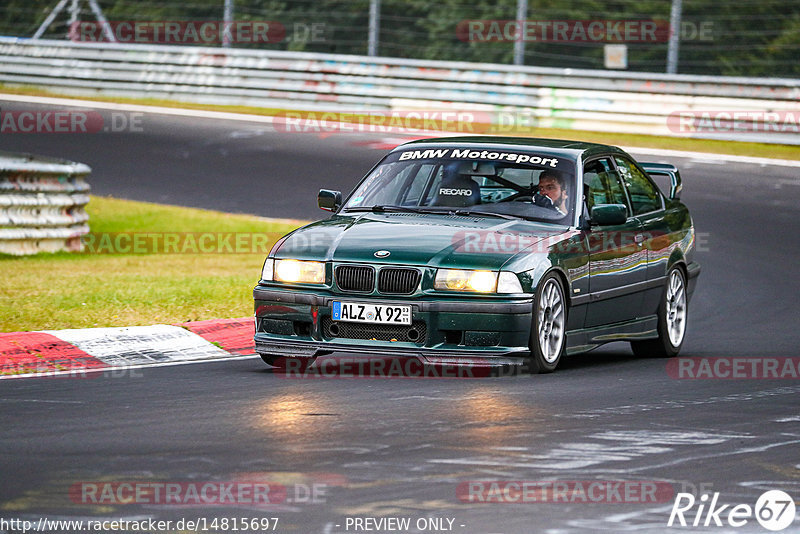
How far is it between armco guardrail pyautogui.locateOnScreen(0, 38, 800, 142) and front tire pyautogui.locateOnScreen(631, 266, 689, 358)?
39.8 feet

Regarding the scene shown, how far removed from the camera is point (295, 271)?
927cm

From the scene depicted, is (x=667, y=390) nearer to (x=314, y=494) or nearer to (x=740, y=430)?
(x=740, y=430)

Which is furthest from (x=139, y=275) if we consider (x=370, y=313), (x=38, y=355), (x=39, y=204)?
(x=370, y=313)

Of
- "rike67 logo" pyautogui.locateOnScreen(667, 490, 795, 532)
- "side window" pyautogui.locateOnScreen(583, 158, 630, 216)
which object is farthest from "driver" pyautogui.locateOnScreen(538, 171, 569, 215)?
"rike67 logo" pyautogui.locateOnScreen(667, 490, 795, 532)

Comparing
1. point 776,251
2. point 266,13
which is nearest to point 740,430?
point 776,251

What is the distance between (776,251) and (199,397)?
9657 millimetres

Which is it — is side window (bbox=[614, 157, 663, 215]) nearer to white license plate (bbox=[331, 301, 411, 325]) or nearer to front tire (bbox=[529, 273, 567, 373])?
front tire (bbox=[529, 273, 567, 373])

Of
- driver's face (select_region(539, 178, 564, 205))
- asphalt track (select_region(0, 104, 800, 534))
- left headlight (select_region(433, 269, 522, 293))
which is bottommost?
asphalt track (select_region(0, 104, 800, 534))

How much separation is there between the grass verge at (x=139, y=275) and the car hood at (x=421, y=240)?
2.34m

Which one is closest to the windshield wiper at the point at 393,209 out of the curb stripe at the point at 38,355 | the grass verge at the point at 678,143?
the curb stripe at the point at 38,355

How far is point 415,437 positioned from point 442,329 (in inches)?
73.7

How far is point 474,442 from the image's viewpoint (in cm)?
700

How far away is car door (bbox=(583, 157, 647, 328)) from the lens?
1002 centimetres

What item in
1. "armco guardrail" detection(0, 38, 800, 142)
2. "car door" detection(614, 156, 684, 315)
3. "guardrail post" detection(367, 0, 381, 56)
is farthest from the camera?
"guardrail post" detection(367, 0, 381, 56)
